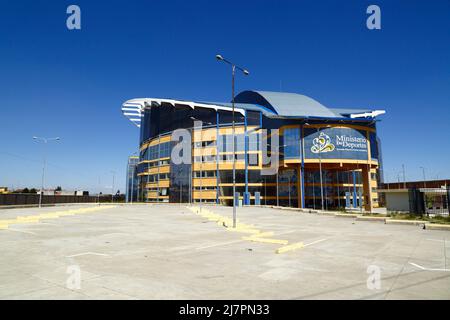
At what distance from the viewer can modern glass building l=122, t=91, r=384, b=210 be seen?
176 ft

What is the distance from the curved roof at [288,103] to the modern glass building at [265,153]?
0.25 metres

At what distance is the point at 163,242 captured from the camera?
537 inches

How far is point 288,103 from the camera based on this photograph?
249 feet

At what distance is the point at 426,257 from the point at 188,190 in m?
67.7

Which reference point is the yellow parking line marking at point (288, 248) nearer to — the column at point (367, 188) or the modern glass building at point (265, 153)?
the modern glass building at point (265, 153)

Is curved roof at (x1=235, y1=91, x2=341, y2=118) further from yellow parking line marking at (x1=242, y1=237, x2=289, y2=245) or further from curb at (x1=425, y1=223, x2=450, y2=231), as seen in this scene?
yellow parking line marking at (x1=242, y1=237, x2=289, y2=245)

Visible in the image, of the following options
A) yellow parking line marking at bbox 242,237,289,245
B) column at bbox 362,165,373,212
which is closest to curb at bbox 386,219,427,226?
yellow parking line marking at bbox 242,237,289,245

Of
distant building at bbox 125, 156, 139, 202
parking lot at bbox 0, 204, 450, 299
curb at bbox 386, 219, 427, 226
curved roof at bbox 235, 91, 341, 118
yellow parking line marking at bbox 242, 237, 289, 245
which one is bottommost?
curb at bbox 386, 219, 427, 226

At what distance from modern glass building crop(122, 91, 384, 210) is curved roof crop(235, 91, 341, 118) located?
25 centimetres

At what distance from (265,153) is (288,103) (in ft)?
55.4

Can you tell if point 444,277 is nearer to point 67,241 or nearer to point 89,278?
point 89,278

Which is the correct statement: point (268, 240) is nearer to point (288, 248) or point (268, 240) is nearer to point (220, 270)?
point (288, 248)

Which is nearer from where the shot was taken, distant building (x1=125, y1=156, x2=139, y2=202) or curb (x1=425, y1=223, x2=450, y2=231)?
curb (x1=425, y1=223, x2=450, y2=231)

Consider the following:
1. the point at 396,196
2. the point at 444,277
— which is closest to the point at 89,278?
the point at 444,277
